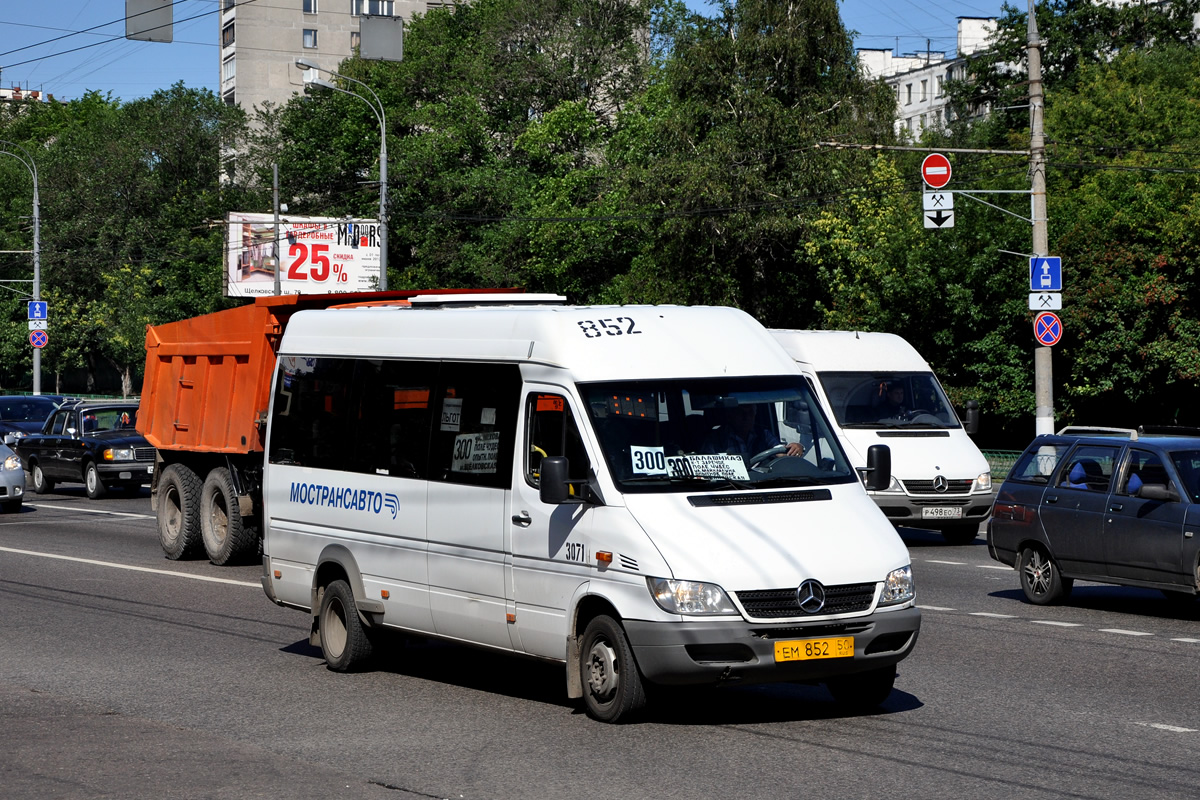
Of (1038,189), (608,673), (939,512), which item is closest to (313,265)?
(1038,189)

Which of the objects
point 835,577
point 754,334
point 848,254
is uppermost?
point 848,254

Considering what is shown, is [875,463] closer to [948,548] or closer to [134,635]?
[134,635]

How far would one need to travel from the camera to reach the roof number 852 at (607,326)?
908 centimetres

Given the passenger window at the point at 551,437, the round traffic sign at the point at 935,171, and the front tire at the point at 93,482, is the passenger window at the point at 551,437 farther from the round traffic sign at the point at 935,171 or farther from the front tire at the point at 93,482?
the front tire at the point at 93,482

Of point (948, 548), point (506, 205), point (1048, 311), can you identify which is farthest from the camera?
point (506, 205)

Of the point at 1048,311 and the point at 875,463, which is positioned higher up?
the point at 1048,311

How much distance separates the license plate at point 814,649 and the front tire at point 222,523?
36.5ft

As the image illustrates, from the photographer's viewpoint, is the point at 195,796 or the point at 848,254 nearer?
the point at 195,796

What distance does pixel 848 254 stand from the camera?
4553 centimetres

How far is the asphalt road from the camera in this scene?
7234mm

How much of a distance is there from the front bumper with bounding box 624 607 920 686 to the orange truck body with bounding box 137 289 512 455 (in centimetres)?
799

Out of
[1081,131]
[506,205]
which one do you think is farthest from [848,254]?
[506,205]

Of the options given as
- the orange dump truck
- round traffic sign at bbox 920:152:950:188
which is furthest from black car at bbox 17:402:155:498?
round traffic sign at bbox 920:152:950:188

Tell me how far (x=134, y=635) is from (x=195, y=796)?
5.67m
